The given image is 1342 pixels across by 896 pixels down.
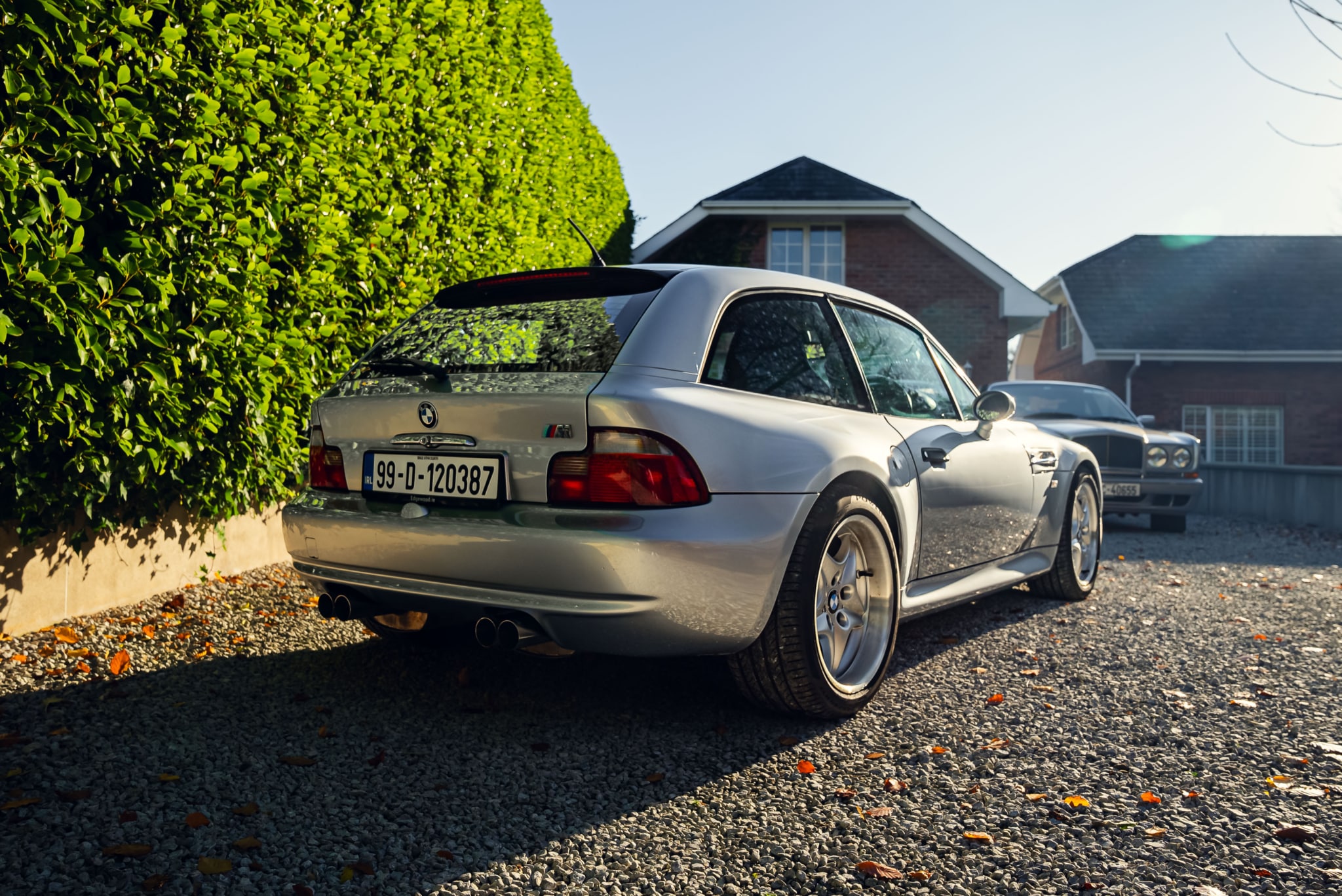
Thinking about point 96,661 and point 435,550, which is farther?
point 96,661

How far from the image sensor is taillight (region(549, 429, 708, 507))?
2.75 m

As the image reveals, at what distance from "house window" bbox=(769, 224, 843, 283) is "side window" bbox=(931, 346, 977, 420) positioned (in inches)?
552

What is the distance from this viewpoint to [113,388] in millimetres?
3705

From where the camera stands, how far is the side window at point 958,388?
15.0ft

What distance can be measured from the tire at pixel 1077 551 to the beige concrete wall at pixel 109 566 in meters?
4.70

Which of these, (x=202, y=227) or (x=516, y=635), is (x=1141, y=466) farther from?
(x=202, y=227)

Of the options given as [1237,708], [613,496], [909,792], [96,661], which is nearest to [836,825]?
[909,792]

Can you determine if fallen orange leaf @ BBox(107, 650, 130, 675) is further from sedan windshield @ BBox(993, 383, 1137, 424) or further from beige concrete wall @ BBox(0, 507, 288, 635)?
sedan windshield @ BBox(993, 383, 1137, 424)

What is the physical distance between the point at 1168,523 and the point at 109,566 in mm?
10330

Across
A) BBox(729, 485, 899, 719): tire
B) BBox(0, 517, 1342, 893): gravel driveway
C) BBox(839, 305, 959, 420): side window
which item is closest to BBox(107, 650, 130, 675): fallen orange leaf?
BBox(0, 517, 1342, 893): gravel driveway

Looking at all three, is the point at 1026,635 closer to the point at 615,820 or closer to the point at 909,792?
the point at 909,792

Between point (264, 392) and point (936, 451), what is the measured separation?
3.21 meters

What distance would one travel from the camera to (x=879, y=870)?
7.64 feet

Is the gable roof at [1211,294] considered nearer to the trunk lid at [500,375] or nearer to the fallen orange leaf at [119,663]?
the trunk lid at [500,375]
